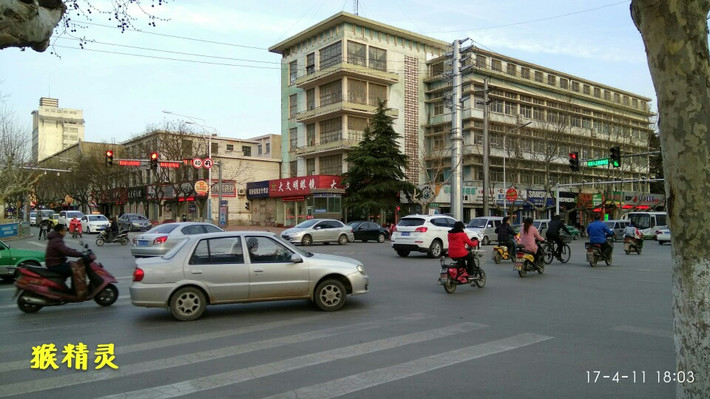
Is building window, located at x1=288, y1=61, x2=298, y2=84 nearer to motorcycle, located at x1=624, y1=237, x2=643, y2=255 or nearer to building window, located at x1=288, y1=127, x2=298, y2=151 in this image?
building window, located at x1=288, y1=127, x2=298, y2=151

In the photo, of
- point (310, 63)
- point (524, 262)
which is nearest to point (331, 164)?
point (310, 63)

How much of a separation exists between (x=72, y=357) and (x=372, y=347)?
382cm

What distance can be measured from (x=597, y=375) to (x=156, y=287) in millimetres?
6662

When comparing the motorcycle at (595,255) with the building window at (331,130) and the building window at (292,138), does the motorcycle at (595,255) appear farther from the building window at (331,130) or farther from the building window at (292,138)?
the building window at (292,138)

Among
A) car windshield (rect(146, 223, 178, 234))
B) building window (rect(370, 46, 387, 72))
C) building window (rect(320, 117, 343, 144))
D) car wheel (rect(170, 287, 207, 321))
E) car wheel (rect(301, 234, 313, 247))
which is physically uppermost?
building window (rect(370, 46, 387, 72))

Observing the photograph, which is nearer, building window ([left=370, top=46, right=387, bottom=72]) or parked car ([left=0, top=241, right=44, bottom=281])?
parked car ([left=0, top=241, right=44, bottom=281])

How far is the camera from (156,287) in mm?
8375

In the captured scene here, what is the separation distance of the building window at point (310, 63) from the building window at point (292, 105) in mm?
3773

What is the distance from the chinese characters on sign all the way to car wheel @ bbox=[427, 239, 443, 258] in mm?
15181

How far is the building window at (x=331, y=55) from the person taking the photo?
49844 mm

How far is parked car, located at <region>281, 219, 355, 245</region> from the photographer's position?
28078mm

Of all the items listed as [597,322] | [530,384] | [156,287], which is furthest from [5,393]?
[597,322]

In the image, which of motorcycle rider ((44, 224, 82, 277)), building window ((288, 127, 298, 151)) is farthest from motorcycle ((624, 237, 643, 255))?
building window ((288, 127, 298, 151))

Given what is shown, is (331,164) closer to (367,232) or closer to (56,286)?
(367,232)
